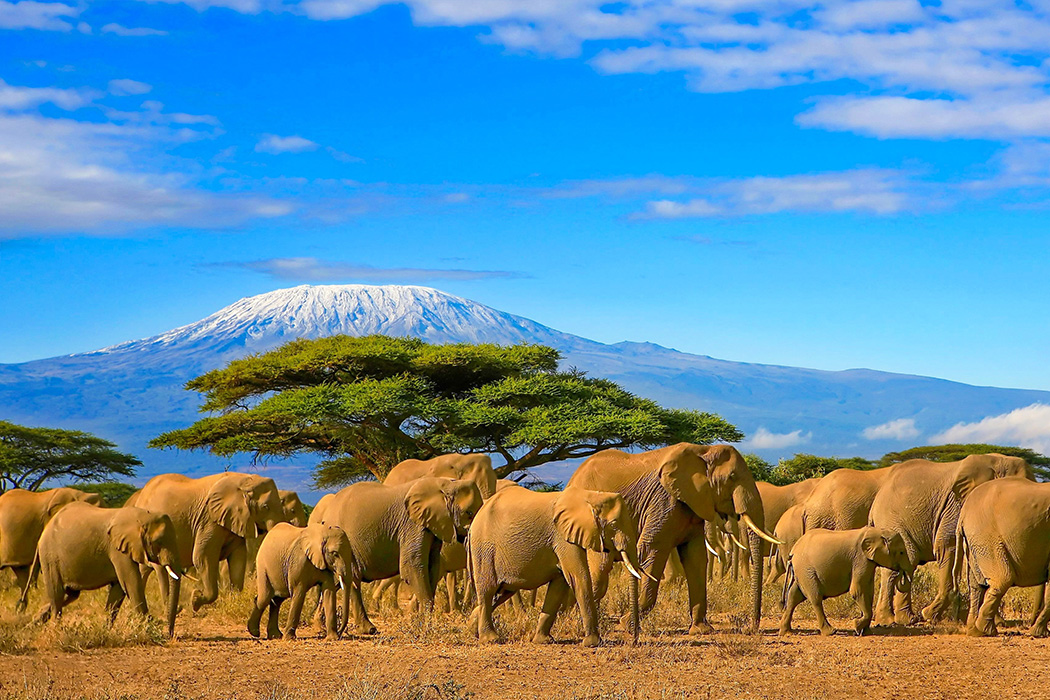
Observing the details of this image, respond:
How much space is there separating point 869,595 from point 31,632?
914 centimetres

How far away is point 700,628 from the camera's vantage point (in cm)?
1412

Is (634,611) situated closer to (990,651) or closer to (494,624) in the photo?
(494,624)

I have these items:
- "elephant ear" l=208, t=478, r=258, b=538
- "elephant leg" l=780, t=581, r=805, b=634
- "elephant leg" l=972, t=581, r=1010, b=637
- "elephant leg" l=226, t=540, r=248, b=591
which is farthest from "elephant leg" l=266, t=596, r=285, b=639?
"elephant leg" l=972, t=581, r=1010, b=637

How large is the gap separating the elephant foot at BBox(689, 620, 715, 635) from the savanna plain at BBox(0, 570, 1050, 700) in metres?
0.12

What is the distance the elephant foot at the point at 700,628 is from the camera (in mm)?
14008

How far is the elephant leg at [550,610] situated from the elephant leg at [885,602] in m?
4.45

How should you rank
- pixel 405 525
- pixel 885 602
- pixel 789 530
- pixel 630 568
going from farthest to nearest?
pixel 789 530
pixel 885 602
pixel 405 525
pixel 630 568

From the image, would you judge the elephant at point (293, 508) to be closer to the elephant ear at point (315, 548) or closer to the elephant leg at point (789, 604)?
the elephant ear at point (315, 548)

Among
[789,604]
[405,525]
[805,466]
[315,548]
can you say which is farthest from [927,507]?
[805,466]

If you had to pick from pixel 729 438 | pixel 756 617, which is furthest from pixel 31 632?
pixel 729 438

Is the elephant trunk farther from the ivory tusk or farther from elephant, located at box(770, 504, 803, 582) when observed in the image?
elephant, located at box(770, 504, 803, 582)

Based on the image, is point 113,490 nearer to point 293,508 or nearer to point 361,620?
point 293,508

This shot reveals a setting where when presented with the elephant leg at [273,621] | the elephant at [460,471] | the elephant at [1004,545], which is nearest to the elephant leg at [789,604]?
the elephant at [1004,545]

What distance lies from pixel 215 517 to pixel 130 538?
2.25 metres
